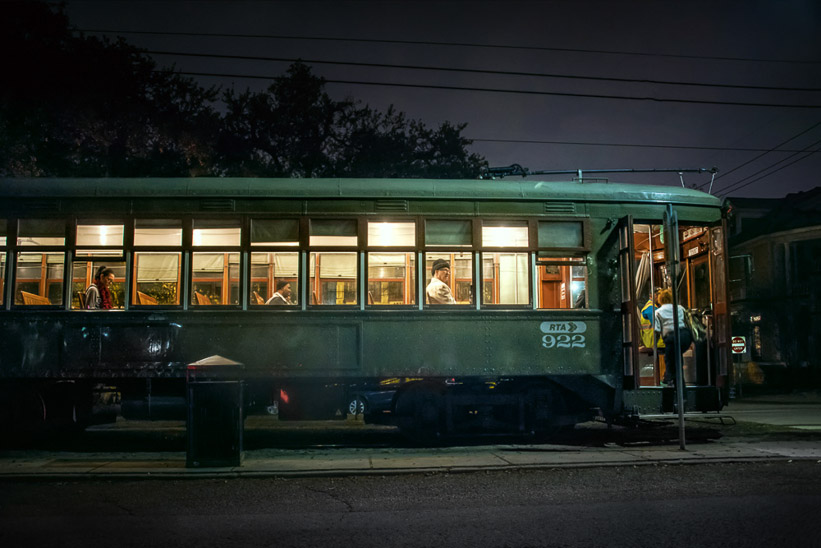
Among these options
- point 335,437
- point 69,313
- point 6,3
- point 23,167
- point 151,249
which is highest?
point 6,3

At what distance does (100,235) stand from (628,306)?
742 centimetres

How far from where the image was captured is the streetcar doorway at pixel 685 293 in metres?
10.3

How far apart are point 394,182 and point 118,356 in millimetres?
4496

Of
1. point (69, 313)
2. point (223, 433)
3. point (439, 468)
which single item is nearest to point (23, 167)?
point (69, 313)

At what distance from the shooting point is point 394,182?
1019cm

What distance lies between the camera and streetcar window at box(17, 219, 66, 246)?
32.7ft

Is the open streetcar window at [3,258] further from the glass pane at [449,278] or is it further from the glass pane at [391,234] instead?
the glass pane at [449,278]

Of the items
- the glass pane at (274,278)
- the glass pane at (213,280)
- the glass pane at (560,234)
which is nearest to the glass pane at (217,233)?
the glass pane at (213,280)

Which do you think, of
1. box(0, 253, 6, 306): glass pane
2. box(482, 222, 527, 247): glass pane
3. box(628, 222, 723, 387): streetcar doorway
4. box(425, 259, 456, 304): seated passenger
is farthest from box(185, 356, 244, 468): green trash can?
box(628, 222, 723, 387): streetcar doorway

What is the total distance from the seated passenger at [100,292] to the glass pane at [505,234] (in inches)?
208

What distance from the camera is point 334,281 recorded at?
9.93 metres

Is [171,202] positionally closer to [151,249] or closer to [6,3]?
[151,249]

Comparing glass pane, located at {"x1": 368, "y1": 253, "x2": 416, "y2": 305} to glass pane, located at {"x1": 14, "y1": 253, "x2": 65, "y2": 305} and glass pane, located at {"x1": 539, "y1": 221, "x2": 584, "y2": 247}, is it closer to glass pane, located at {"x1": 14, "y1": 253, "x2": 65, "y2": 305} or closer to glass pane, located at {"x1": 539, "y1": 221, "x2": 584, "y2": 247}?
glass pane, located at {"x1": 539, "y1": 221, "x2": 584, "y2": 247}

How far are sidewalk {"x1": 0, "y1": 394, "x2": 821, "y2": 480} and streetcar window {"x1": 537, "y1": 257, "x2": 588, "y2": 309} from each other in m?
2.02
